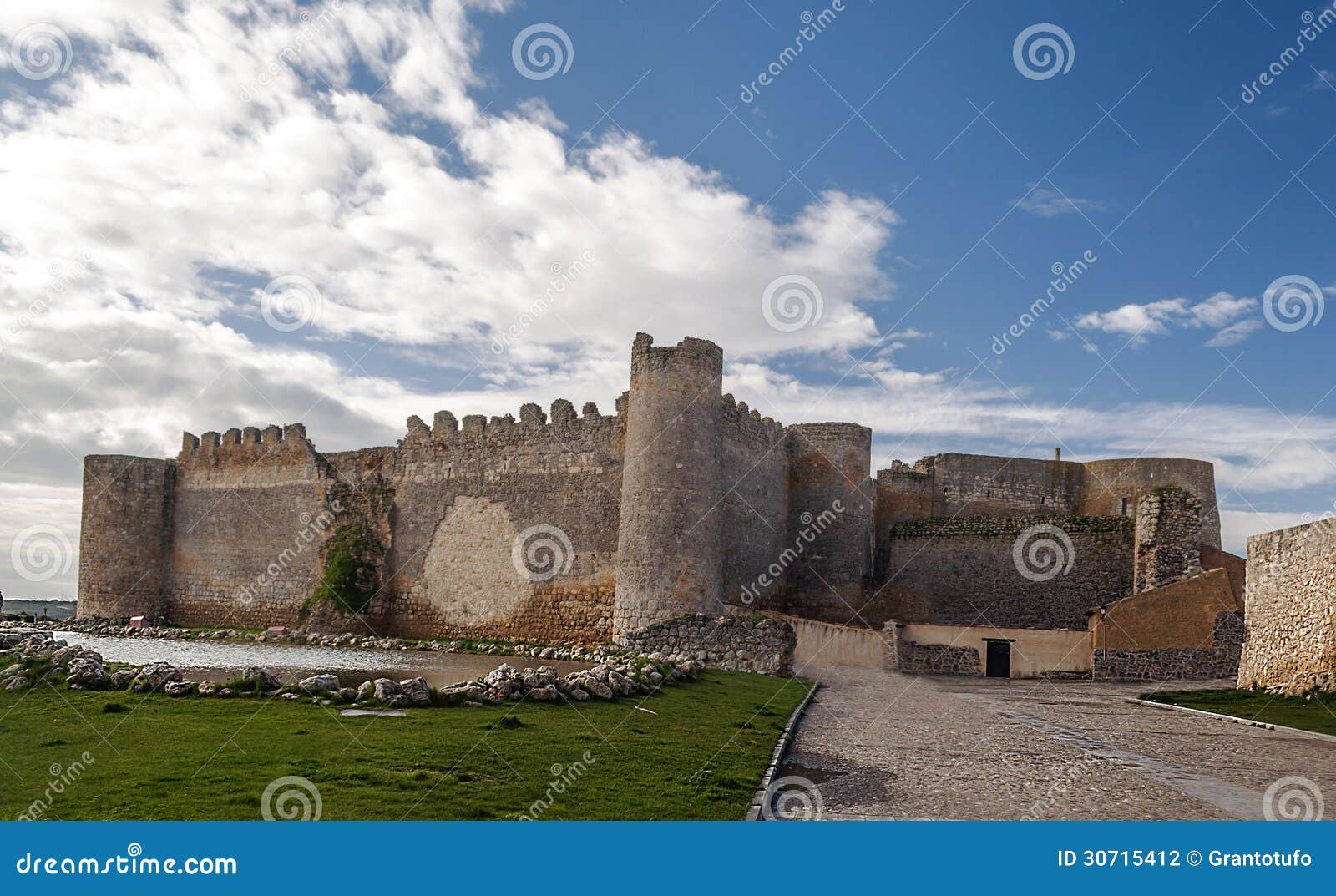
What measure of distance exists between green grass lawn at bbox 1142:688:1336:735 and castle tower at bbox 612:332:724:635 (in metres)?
8.71

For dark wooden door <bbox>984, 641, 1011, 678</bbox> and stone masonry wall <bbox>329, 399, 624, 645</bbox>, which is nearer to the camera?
dark wooden door <bbox>984, 641, 1011, 678</bbox>

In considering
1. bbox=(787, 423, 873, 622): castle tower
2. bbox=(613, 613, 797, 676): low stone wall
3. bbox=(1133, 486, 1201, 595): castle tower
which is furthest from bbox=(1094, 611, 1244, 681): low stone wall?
bbox=(613, 613, 797, 676): low stone wall

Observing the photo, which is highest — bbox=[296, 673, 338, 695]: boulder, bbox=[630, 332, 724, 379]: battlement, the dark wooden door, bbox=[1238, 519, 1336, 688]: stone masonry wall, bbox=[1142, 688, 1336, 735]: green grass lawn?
bbox=[630, 332, 724, 379]: battlement

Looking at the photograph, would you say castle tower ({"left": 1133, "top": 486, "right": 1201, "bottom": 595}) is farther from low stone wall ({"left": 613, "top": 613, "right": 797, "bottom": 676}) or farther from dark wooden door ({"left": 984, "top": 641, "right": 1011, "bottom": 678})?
low stone wall ({"left": 613, "top": 613, "right": 797, "bottom": 676})

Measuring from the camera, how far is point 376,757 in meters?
7.26

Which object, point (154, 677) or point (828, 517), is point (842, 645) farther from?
point (154, 677)

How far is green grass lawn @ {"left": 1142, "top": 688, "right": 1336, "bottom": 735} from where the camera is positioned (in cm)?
1270

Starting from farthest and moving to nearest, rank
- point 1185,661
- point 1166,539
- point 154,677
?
point 1166,539
point 1185,661
point 154,677

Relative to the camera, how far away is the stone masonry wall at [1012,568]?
85.9 feet

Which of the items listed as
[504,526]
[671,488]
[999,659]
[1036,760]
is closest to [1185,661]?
[999,659]

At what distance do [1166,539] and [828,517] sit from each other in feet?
28.3

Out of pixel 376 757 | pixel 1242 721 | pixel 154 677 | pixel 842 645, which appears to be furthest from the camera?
pixel 842 645

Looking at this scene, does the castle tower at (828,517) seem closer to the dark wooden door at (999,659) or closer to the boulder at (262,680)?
the dark wooden door at (999,659)

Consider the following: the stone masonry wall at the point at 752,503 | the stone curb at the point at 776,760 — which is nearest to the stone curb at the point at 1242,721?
the stone curb at the point at 776,760
